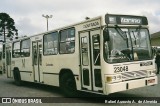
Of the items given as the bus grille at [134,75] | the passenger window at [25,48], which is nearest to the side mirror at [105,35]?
the bus grille at [134,75]

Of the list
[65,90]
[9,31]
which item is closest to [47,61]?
[65,90]

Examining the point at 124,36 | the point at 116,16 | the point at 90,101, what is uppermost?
the point at 116,16

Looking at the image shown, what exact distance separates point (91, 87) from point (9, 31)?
208 ft

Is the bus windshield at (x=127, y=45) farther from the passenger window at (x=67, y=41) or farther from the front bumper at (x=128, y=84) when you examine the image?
the passenger window at (x=67, y=41)

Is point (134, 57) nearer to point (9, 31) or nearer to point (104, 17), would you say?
point (104, 17)

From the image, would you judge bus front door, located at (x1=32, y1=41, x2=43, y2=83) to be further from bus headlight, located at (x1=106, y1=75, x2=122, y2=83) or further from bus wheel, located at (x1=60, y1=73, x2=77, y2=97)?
bus headlight, located at (x1=106, y1=75, x2=122, y2=83)

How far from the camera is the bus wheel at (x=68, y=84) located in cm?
1178

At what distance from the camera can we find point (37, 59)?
1469 centimetres

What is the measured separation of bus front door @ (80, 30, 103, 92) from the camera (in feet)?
33.2

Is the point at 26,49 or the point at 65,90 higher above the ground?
the point at 26,49

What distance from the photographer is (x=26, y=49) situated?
16.2 metres

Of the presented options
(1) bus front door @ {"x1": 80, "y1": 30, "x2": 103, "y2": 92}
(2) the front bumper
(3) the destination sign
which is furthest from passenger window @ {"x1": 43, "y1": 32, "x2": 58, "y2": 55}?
(2) the front bumper

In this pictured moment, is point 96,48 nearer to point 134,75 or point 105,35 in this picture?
point 105,35

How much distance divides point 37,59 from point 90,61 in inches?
191
